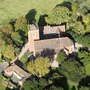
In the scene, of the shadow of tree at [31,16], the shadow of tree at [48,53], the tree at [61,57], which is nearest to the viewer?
the tree at [61,57]

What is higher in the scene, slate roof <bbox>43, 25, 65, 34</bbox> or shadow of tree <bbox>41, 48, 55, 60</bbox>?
slate roof <bbox>43, 25, 65, 34</bbox>

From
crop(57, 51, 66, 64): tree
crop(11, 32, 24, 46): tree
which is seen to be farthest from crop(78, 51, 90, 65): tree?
crop(11, 32, 24, 46): tree

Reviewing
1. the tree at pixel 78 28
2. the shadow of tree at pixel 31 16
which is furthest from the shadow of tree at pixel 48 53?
the shadow of tree at pixel 31 16

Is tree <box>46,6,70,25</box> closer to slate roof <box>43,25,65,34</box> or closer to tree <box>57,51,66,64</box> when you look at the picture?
slate roof <box>43,25,65,34</box>

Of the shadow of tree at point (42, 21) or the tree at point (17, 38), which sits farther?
the shadow of tree at point (42, 21)

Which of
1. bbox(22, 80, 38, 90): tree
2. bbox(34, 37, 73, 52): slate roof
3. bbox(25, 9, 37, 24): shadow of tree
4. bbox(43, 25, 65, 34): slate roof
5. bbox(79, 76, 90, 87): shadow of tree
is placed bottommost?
bbox(79, 76, 90, 87): shadow of tree

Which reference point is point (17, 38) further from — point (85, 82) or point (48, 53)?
point (85, 82)

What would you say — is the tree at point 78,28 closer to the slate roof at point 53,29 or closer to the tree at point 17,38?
the slate roof at point 53,29

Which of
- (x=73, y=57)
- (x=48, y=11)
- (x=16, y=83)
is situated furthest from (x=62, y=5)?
(x=16, y=83)
